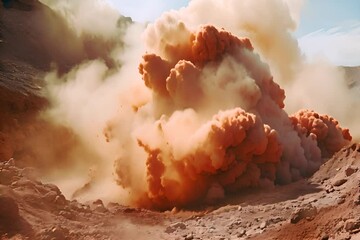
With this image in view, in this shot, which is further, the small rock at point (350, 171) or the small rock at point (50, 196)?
the small rock at point (350, 171)

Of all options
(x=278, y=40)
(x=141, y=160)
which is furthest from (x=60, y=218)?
(x=278, y=40)

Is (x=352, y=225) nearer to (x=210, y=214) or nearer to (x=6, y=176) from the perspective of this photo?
Result: (x=210, y=214)

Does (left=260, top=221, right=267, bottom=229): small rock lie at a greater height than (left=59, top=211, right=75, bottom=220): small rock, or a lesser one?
lesser

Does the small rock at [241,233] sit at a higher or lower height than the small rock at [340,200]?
lower

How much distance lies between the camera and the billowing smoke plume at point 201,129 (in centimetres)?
2059

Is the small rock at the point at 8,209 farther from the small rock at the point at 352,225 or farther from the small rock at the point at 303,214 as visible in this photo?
the small rock at the point at 352,225

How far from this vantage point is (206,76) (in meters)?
23.4

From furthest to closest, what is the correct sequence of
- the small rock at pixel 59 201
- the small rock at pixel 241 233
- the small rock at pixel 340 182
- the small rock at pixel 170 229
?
the small rock at pixel 340 182
the small rock at pixel 170 229
the small rock at pixel 59 201
the small rock at pixel 241 233

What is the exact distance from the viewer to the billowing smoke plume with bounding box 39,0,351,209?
811 inches

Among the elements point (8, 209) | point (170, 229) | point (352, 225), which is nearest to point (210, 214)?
point (170, 229)

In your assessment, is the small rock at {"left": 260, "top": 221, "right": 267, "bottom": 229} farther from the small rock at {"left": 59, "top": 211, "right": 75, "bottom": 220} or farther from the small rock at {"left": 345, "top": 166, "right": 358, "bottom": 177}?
the small rock at {"left": 59, "top": 211, "right": 75, "bottom": 220}

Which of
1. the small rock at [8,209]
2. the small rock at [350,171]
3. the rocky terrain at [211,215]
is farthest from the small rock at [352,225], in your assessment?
the small rock at [8,209]

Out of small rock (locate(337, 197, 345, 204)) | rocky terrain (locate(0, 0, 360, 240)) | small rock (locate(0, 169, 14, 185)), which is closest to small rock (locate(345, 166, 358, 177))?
rocky terrain (locate(0, 0, 360, 240))

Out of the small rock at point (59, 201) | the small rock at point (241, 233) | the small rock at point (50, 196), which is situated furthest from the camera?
the small rock at point (59, 201)
